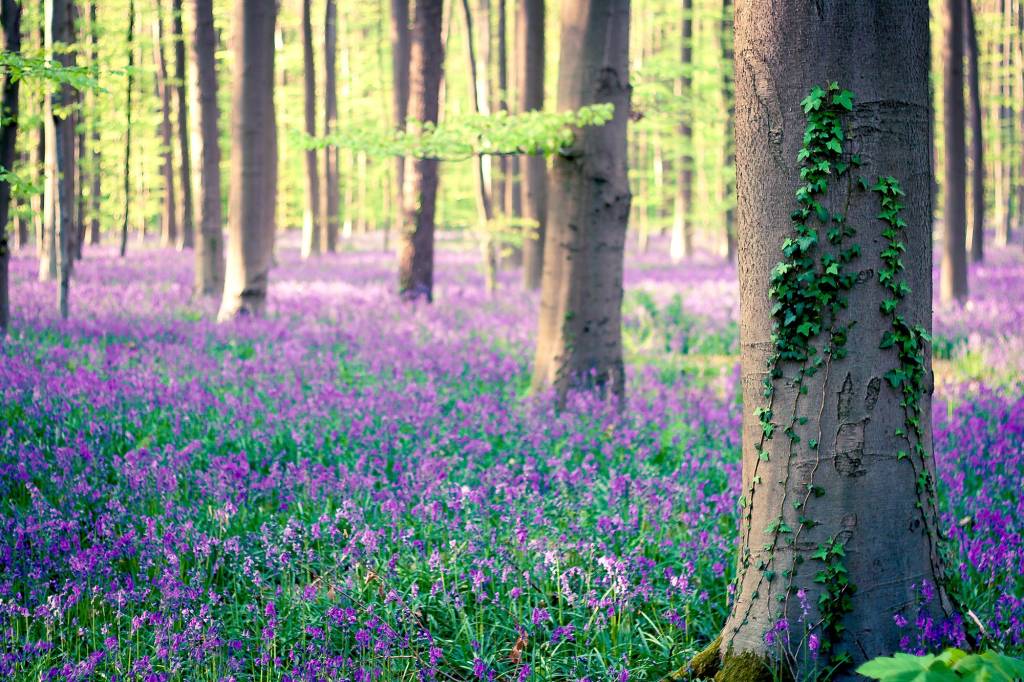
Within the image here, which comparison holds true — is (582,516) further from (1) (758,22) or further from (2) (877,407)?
(1) (758,22)

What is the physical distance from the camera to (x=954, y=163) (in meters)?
15.1

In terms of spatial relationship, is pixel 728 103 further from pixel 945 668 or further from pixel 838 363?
pixel 945 668

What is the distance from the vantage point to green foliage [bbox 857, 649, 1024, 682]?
5.79ft

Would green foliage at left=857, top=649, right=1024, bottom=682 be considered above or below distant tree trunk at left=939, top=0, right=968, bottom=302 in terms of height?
below

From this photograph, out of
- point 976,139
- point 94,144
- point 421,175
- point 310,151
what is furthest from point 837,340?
point 94,144

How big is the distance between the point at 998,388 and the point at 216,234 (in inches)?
456

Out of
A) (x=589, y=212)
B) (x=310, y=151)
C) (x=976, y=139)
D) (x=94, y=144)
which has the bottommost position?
(x=589, y=212)

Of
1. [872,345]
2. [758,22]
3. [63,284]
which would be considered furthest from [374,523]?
[63,284]

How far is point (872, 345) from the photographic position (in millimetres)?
2938

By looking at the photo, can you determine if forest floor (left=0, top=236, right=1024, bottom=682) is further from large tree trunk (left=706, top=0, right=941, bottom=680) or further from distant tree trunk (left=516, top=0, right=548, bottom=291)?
distant tree trunk (left=516, top=0, right=548, bottom=291)

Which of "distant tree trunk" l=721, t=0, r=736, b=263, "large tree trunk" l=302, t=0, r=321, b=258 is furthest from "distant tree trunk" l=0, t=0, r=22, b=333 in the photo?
"distant tree trunk" l=721, t=0, r=736, b=263

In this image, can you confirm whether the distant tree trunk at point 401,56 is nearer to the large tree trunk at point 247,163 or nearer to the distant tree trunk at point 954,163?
the large tree trunk at point 247,163

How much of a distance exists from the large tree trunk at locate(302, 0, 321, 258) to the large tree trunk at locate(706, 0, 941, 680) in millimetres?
22356

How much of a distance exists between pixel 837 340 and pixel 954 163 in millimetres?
14387
